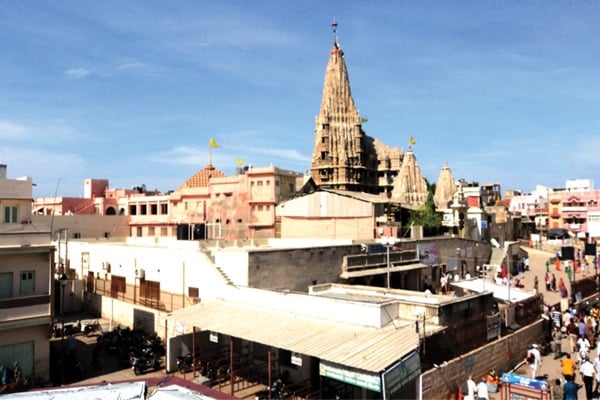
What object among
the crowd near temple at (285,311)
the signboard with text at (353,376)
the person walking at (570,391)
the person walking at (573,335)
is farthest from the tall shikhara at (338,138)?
the signboard with text at (353,376)

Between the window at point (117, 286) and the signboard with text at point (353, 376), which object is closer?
the signboard with text at point (353, 376)

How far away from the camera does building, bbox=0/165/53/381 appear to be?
697 inches

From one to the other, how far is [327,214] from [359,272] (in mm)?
12533

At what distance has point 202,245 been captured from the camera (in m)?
29.1

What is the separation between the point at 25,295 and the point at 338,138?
5334 centimetres

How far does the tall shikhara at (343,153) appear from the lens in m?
65.3

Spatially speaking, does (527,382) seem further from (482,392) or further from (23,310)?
(23,310)

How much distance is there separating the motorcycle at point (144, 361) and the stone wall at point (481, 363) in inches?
424

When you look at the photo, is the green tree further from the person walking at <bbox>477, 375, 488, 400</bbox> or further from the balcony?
the balcony

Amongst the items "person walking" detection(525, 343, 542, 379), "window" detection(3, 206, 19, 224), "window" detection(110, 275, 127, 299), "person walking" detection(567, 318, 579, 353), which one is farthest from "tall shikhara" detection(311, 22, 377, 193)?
"window" detection(3, 206, 19, 224)

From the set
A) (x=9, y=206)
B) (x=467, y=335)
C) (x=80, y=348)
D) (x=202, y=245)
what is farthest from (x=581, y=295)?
(x=9, y=206)

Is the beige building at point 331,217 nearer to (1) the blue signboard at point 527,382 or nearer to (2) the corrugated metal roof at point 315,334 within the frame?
(2) the corrugated metal roof at point 315,334

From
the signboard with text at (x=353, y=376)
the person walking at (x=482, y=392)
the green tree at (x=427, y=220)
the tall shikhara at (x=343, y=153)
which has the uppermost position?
the tall shikhara at (x=343, y=153)

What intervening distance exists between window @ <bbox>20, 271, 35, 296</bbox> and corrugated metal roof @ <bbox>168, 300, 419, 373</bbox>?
5.38 metres
